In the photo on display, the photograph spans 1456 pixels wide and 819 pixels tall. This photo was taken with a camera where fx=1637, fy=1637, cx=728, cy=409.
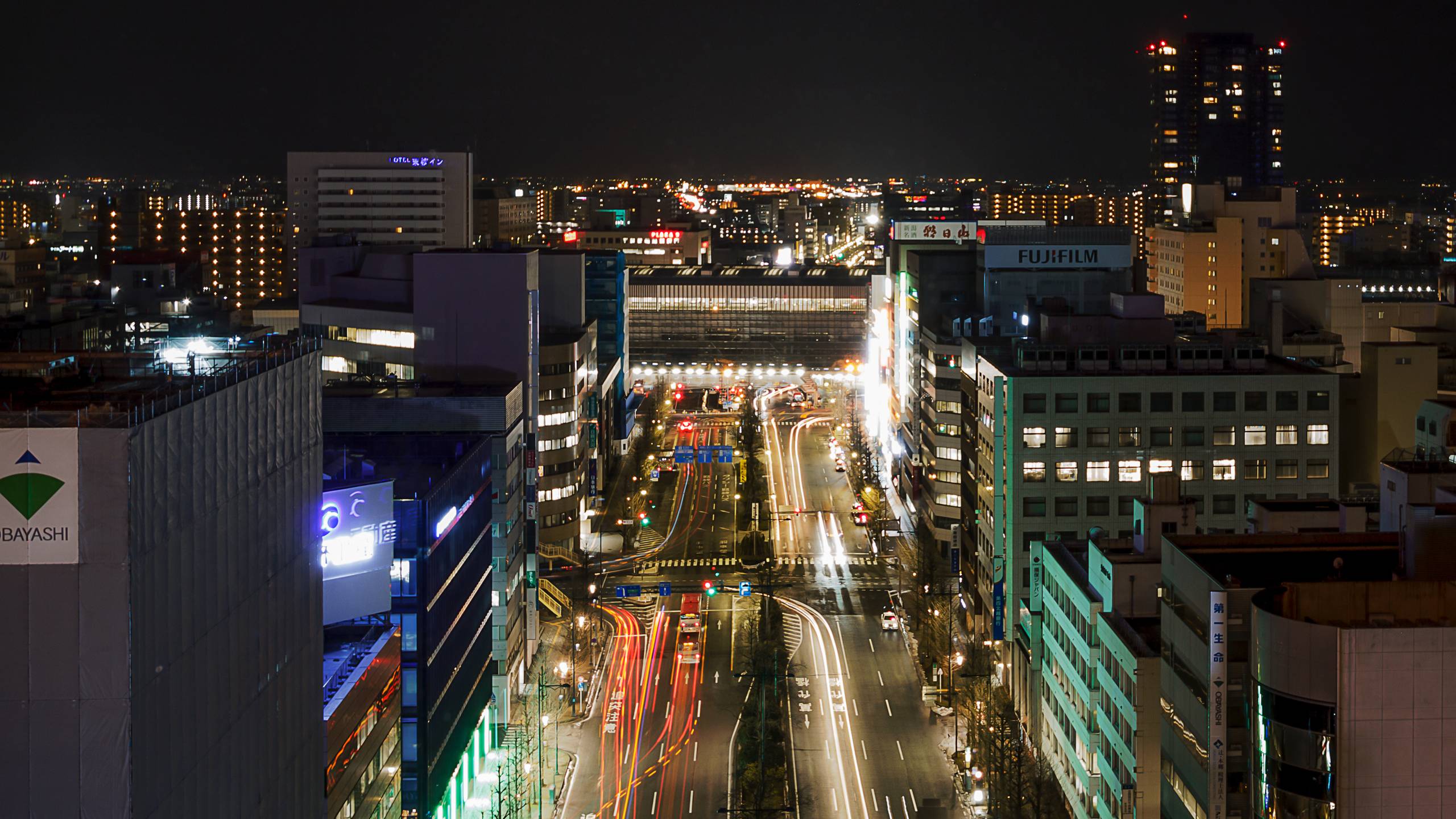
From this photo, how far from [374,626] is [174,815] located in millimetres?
10815

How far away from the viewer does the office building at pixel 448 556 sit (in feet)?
83.2

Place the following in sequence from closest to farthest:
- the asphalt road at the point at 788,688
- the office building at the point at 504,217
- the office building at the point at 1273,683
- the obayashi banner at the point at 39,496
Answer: the obayashi banner at the point at 39,496
the office building at the point at 1273,683
the asphalt road at the point at 788,688
the office building at the point at 504,217

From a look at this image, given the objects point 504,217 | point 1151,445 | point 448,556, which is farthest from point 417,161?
point 448,556

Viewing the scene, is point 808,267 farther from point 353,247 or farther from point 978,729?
point 978,729

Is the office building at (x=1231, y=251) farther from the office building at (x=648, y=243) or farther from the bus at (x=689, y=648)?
the office building at (x=648, y=243)

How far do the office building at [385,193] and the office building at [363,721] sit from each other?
90.7 meters

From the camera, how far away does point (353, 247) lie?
5431 cm

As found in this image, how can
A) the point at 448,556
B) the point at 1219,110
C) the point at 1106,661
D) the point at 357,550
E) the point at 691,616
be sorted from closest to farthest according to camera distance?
the point at 357,550
the point at 1106,661
the point at 448,556
the point at 691,616
the point at 1219,110

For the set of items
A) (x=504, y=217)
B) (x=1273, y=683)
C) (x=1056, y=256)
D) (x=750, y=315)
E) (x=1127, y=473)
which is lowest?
(x=1273, y=683)

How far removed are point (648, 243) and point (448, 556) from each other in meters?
110

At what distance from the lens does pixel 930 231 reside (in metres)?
75.4

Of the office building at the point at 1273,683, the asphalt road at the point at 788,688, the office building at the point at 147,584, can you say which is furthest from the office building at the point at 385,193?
the office building at the point at 147,584

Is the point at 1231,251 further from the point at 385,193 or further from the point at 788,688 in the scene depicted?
the point at 385,193

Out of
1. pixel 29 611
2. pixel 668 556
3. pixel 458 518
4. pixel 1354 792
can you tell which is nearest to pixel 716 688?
pixel 458 518
